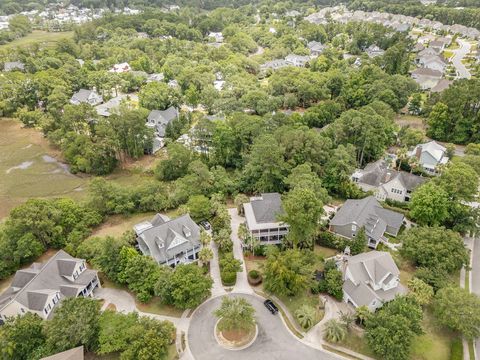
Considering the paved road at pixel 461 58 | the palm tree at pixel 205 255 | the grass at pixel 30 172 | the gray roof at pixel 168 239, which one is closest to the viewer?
the palm tree at pixel 205 255

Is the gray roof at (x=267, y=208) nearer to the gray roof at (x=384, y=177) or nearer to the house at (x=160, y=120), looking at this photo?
the gray roof at (x=384, y=177)

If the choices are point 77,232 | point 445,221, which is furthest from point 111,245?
point 445,221

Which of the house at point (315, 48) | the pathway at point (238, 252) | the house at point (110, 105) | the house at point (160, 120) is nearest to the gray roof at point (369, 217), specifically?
the pathway at point (238, 252)

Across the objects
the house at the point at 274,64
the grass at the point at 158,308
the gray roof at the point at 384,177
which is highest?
the house at the point at 274,64

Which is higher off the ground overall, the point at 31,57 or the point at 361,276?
the point at 31,57

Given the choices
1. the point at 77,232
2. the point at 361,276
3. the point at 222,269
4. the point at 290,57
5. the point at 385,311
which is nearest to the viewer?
the point at 385,311

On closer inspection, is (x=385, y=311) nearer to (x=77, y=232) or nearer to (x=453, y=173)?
(x=453, y=173)

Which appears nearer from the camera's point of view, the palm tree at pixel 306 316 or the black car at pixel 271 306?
the palm tree at pixel 306 316

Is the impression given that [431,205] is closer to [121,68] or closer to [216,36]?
[121,68]
